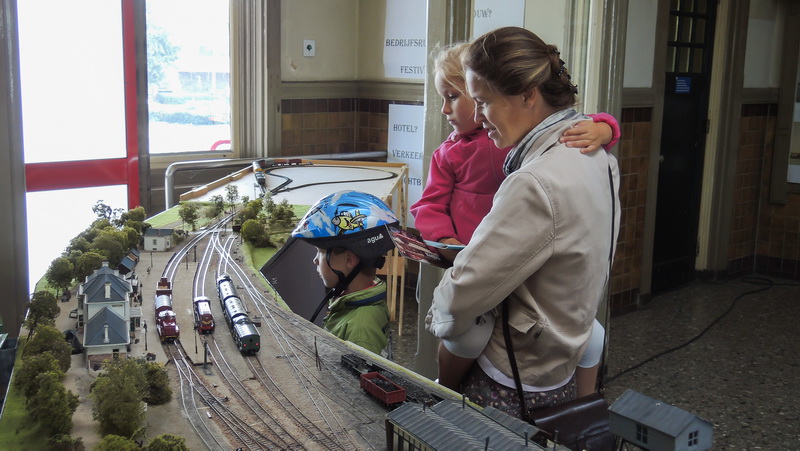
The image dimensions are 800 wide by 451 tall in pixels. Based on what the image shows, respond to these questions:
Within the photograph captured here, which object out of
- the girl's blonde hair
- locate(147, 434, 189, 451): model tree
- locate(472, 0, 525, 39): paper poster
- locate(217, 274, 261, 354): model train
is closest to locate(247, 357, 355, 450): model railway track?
locate(217, 274, 261, 354): model train

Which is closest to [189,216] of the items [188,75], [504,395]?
[504,395]

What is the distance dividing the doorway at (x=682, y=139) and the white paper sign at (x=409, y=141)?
2.11m

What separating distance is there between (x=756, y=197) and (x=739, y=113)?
1018mm

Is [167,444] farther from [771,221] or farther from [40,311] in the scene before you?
[771,221]

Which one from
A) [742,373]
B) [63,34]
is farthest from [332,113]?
[742,373]

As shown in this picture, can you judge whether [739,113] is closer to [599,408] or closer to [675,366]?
[675,366]

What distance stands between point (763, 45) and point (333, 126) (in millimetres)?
4182

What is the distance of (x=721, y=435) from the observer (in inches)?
167

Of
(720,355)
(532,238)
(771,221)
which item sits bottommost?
(720,355)

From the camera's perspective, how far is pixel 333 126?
746 centimetres

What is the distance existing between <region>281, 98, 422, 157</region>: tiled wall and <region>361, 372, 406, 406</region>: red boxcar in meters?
5.21

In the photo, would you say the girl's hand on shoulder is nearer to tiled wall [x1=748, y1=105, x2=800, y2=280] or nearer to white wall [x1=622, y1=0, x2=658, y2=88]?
white wall [x1=622, y1=0, x2=658, y2=88]

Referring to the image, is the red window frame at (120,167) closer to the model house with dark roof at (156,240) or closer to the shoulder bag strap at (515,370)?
the model house with dark roof at (156,240)

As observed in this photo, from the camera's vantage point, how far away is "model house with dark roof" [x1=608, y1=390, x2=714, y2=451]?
1266 mm
